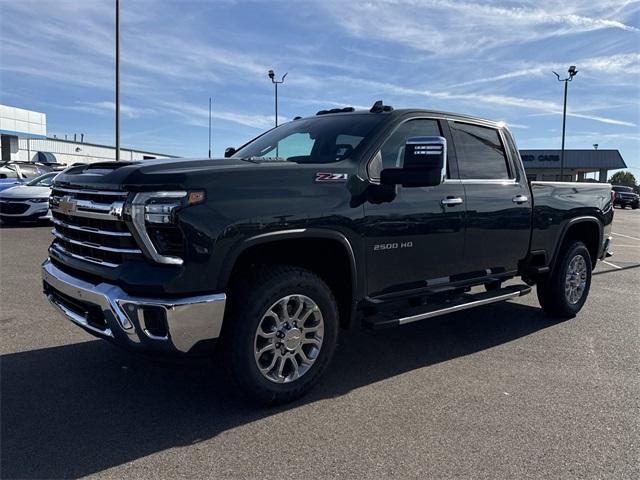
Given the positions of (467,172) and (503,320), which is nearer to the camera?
(467,172)

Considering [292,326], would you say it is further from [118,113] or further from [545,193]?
[118,113]

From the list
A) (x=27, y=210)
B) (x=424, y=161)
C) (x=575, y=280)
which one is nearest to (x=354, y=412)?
(x=424, y=161)

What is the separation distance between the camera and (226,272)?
10.6 ft

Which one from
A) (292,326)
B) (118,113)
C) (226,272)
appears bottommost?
(292,326)

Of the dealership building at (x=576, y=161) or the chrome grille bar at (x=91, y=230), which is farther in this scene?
the dealership building at (x=576, y=161)

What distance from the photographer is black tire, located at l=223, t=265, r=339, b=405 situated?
332 centimetres

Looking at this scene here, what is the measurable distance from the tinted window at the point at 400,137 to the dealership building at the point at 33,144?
132 ft

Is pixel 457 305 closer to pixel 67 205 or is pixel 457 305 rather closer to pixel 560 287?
pixel 560 287

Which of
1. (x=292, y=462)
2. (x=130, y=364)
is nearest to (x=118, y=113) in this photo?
(x=130, y=364)

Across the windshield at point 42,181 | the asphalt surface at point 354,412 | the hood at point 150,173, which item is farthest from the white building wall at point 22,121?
the hood at point 150,173

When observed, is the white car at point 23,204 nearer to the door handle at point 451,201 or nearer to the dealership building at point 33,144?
the door handle at point 451,201

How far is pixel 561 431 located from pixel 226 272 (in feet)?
7.43

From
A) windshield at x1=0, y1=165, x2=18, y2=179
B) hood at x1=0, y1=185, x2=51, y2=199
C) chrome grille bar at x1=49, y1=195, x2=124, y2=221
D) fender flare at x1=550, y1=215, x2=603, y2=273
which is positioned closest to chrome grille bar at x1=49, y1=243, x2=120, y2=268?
chrome grille bar at x1=49, y1=195, x2=124, y2=221

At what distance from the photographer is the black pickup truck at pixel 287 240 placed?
311cm
